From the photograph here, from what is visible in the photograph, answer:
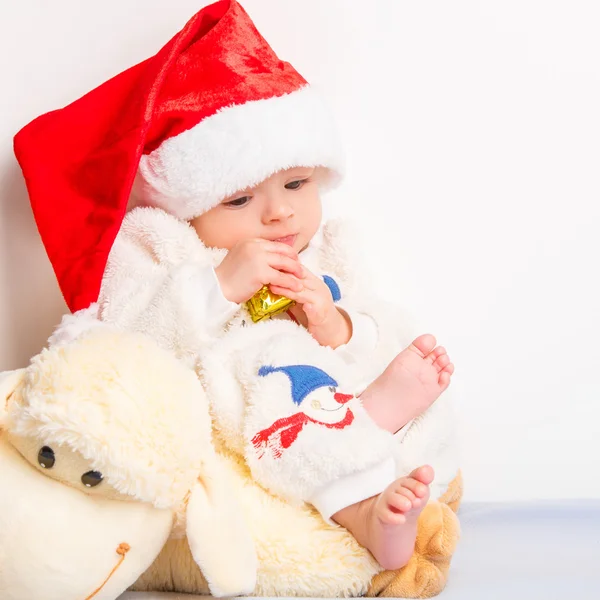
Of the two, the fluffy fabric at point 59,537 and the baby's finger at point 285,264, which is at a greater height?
the baby's finger at point 285,264

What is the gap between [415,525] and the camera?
1.04 m

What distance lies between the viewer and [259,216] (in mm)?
1373

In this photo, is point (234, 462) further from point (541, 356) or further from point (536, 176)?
point (536, 176)

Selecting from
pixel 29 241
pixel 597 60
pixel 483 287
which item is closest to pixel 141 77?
pixel 29 241

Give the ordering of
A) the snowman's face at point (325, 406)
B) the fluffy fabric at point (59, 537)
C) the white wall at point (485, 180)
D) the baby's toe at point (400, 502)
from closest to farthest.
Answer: the fluffy fabric at point (59, 537) < the baby's toe at point (400, 502) < the snowman's face at point (325, 406) < the white wall at point (485, 180)

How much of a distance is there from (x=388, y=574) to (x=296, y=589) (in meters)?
0.11

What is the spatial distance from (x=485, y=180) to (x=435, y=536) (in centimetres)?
85

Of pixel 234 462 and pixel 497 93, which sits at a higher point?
pixel 497 93

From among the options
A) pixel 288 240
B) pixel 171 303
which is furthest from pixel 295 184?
pixel 171 303

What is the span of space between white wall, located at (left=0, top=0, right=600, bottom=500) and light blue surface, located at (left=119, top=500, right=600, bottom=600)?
0.75 feet

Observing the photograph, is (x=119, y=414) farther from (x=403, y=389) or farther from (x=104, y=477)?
(x=403, y=389)

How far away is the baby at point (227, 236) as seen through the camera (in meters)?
1.15

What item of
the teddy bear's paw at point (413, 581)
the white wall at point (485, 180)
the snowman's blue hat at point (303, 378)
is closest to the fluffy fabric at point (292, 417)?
the snowman's blue hat at point (303, 378)

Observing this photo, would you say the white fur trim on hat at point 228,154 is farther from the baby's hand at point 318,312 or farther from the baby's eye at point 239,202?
the baby's hand at point 318,312
